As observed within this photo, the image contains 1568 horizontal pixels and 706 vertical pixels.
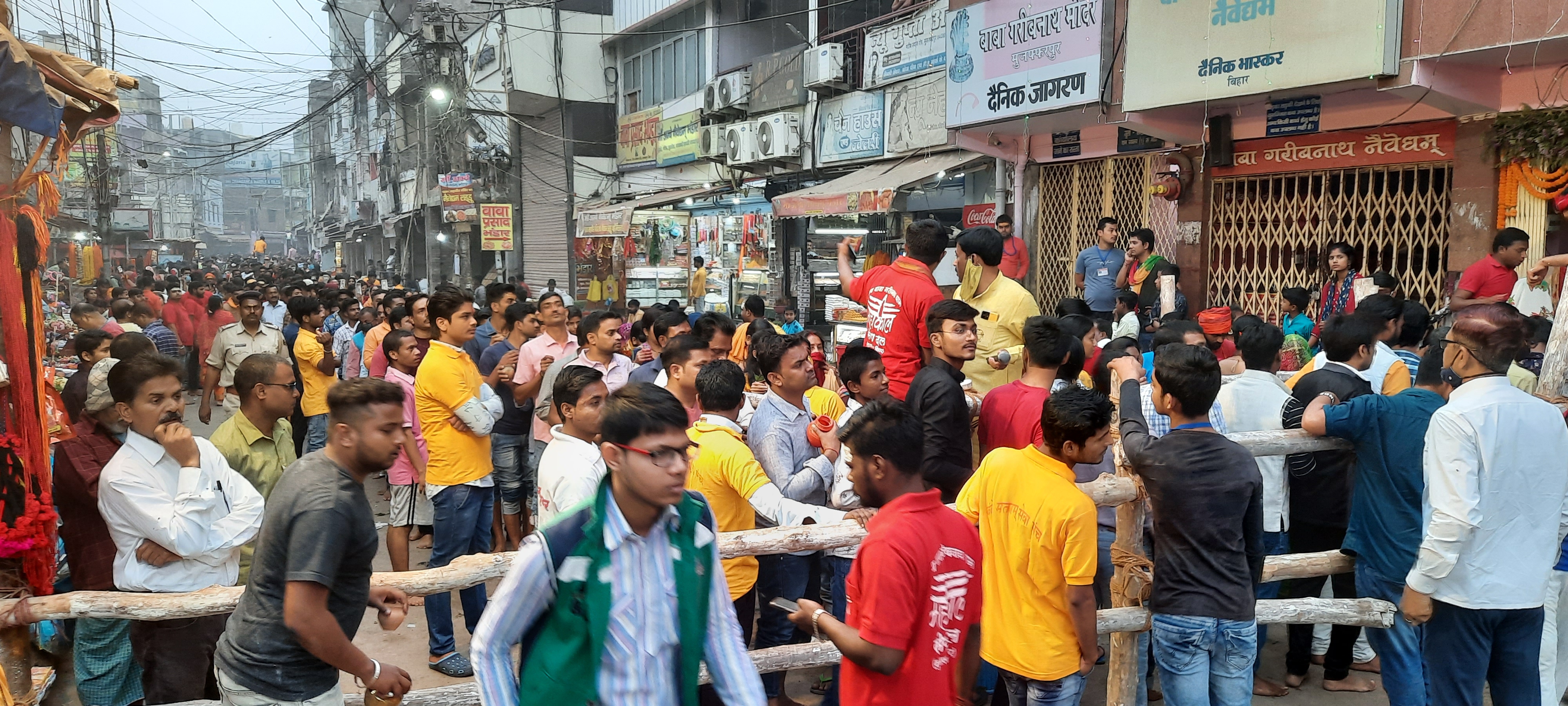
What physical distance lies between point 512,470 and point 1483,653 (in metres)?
5.71

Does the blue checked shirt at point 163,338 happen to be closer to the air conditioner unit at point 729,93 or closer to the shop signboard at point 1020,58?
the shop signboard at point 1020,58

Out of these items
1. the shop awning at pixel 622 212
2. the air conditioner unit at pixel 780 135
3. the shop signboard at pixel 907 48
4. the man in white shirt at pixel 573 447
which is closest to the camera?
the man in white shirt at pixel 573 447

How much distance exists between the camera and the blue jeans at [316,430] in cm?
852

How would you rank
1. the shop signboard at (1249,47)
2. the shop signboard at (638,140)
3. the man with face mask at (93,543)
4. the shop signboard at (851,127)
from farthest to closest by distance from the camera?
1. the shop signboard at (638,140)
2. the shop signboard at (851,127)
3. the shop signboard at (1249,47)
4. the man with face mask at (93,543)

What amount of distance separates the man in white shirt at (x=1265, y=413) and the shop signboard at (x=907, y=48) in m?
8.59

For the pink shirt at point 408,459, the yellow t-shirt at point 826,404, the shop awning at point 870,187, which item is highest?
the shop awning at point 870,187

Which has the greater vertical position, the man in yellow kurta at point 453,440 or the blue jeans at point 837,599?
the man in yellow kurta at point 453,440

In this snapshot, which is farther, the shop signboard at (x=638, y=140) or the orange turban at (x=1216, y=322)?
the shop signboard at (x=638, y=140)

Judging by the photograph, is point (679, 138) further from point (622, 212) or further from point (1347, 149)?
point (1347, 149)

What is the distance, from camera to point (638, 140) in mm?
22438

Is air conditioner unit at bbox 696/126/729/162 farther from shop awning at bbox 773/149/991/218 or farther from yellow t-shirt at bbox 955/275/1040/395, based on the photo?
yellow t-shirt at bbox 955/275/1040/395

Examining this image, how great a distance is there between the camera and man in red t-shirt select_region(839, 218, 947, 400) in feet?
16.3

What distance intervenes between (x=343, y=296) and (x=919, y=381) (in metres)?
10.6

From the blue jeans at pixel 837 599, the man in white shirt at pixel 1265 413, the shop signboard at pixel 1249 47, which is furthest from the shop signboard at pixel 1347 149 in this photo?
the blue jeans at pixel 837 599
